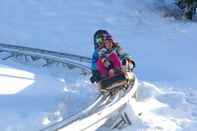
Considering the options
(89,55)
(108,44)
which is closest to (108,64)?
(108,44)

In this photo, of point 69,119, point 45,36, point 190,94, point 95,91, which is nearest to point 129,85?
point 95,91

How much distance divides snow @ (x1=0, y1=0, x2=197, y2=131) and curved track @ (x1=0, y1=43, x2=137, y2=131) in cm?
34

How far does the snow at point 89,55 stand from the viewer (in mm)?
10875

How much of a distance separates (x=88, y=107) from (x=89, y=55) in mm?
8586

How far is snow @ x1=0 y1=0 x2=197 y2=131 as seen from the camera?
1088 cm

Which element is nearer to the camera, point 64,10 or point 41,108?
point 41,108

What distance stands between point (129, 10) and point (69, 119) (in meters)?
16.5

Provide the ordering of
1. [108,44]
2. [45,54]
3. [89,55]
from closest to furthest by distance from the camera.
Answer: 1. [108,44]
2. [45,54]
3. [89,55]

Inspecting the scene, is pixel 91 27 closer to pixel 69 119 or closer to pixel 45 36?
pixel 45 36

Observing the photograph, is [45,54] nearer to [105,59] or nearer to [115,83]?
[105,59]

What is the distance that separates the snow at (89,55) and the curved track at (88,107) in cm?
34

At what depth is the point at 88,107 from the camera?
34.2 ft

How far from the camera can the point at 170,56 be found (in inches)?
745

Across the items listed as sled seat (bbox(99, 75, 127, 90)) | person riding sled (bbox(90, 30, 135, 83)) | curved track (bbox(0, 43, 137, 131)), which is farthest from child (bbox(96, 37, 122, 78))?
curved track (bbox(0, 43, 137, 131))
